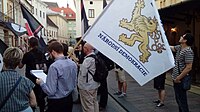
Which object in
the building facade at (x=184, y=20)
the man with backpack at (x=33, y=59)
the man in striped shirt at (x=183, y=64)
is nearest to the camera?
the man in striped shirt at (x=183, y=64)

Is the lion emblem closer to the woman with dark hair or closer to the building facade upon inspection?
the woman with dark hair

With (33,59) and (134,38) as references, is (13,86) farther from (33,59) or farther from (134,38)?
(33,59)

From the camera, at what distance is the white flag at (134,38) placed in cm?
487

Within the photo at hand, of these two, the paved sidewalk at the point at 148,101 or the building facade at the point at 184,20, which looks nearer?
the paved sidewalk at the point at 148,101

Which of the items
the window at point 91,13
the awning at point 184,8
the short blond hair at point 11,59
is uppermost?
the window at point 91,13

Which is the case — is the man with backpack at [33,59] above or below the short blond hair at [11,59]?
below

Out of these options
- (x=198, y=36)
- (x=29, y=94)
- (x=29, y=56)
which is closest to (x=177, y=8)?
(x=198, y=36)

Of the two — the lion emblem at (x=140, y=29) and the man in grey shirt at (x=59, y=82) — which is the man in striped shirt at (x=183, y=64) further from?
the man in grey shirt at (x=59, y=82)

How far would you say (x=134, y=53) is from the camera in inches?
193

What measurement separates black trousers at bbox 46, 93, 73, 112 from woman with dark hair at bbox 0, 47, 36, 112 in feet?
4.02

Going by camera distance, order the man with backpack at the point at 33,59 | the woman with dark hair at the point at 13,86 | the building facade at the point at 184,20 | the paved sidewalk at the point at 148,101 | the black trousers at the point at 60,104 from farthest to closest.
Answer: the building facade at the point at 184,20, the paved sidewalk at the point at 148,101, the man with backpack at the point at 33,59, the black trousers at the point at 60,104, the woman with dark hair at the point at 13,86

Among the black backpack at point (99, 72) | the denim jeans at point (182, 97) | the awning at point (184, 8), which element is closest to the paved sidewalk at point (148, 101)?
the denim jeans at point (182, 97)

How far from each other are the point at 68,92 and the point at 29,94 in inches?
52.3

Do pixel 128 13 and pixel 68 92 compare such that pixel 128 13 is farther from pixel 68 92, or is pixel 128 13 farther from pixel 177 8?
pixel 177 8
